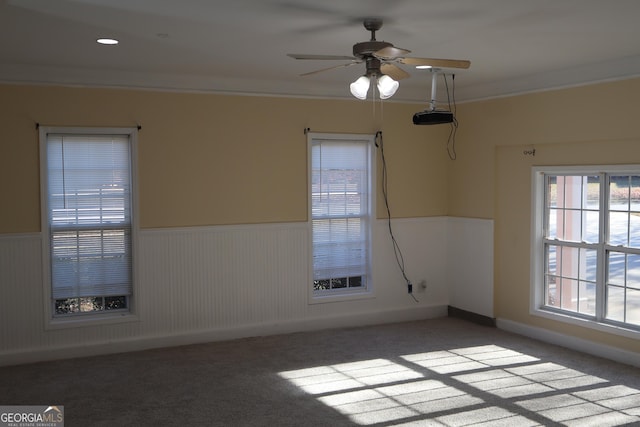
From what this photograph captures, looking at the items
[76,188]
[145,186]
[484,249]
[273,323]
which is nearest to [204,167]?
[145,186]

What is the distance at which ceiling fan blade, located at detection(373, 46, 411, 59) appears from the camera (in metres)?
3.71

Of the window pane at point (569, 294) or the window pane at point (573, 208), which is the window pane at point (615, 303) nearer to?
the window pane at point (569, 294)

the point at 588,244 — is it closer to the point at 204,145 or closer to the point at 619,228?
the point at 619,228

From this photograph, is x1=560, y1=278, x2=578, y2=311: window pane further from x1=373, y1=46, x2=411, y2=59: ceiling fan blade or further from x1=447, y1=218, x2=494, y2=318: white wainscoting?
x1=373, y1=46, x2=411, y2=59: ceiling fan blade

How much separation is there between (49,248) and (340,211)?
306 centimetres

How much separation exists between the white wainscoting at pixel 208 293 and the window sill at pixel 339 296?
Answer: 0.17ft

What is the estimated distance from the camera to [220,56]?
536cm

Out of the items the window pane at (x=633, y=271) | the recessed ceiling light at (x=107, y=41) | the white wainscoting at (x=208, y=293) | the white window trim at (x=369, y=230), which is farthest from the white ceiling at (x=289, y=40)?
the window pane at (x=633, y=271)

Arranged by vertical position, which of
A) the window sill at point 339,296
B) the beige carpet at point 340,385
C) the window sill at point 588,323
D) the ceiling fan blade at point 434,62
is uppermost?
the ceiling fan blade at point 434,62

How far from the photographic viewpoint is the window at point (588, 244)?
573 centimetres

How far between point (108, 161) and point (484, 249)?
415 cm

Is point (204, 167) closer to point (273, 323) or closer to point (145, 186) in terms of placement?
point (145, 186)

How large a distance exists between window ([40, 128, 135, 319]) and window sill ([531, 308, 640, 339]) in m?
4.18

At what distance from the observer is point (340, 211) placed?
23.6 feet
